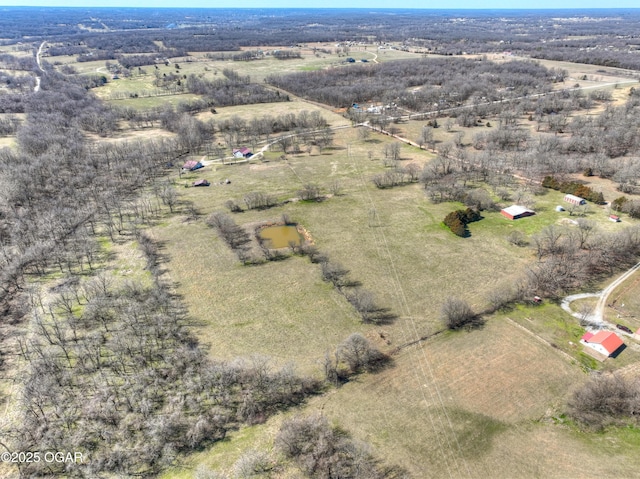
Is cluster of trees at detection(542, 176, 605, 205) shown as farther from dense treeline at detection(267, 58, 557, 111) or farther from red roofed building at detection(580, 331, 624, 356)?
dense treeline at detection(267, 58, 557, 111)

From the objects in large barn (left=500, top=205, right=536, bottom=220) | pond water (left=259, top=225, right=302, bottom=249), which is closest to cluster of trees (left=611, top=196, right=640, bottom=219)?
large barn (left=500, top=205, right=536, bottom=220)

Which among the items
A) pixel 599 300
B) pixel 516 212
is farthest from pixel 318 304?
pixel 516 212

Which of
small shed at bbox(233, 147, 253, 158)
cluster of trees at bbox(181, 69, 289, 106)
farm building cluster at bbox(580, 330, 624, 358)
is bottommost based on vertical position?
farm building cluster at bbox(580, 330, 624, 358)

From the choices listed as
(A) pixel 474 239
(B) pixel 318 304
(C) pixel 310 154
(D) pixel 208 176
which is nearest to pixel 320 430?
(B) pixel 318 304

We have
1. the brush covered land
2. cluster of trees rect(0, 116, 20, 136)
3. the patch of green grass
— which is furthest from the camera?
cluster of trees rect(0, 116, 20, 136)

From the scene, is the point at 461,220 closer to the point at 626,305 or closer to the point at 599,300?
the point at 599,300

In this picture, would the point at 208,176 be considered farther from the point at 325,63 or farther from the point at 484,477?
the point at 325,63

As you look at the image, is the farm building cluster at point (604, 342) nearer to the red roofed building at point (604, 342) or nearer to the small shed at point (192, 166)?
the red roofed building at point (604, 342)

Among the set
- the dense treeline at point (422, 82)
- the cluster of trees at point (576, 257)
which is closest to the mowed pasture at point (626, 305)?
the cluster of trees at point (576, 257)
